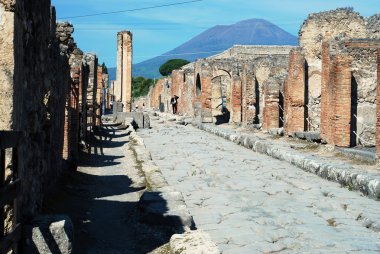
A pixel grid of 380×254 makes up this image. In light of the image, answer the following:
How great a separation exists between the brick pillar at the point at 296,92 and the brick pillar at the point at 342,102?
162 inches

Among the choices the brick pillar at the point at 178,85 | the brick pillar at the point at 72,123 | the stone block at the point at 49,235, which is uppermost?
the brick pillar at the point at 178,85

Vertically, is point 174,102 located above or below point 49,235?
above

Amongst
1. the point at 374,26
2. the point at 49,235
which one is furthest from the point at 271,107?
the point at 49,235

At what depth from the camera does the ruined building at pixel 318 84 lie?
11.1 meters

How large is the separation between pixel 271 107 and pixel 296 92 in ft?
6.45

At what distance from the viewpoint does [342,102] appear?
1103 centimetres

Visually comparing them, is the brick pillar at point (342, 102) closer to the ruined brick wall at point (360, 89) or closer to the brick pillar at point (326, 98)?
the brick pillar at point (326, 98)

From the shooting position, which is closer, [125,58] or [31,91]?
[31,91]

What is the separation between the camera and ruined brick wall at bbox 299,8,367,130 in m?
15.7

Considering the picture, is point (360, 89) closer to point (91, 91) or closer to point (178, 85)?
point (91, 91)

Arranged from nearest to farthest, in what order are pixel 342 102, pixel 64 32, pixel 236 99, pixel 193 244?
pixel 193 244 → pixel 342 102 → pixel 64 32 → pixel 236 99

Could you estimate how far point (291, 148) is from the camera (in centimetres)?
1155

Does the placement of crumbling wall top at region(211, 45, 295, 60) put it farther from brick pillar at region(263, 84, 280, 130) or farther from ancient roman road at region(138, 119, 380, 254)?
ancient roman road at region(138, 119, 380, 254)

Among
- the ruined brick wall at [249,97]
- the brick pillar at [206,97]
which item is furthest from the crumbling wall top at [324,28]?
the brick pillar at [206,97]
